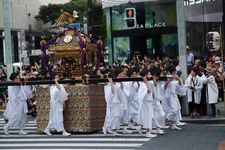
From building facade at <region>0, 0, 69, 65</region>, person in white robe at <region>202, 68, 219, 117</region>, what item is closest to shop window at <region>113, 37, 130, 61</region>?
person in white robe at <region>202, 68, 219, 117</region>

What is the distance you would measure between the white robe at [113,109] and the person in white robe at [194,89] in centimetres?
325

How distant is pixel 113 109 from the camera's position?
14.0 metres

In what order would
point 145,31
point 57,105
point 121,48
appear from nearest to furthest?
point 57,105
point 145,31
point 121,48

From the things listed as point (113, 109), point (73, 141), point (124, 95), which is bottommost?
point (73, 141)

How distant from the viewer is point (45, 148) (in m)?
12.2

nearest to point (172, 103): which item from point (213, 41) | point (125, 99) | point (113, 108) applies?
point (125, 99)

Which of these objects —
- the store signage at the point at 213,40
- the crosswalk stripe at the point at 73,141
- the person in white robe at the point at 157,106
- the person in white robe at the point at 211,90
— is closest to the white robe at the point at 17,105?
the crosswalk stripe at the point at 73,141

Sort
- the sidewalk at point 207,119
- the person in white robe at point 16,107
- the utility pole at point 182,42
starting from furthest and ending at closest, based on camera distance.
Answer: the utility pole at point 182,42
the sidewalk at point 207,119
the person in white robe at point 16,107

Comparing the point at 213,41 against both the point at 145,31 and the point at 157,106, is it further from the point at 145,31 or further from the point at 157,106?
the point at 145,31

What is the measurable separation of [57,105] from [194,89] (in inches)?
181

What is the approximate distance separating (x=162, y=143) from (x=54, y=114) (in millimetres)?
3524

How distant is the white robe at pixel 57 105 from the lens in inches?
558

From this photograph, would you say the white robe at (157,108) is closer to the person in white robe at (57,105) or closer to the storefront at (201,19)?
the person in white robe at (57,105)

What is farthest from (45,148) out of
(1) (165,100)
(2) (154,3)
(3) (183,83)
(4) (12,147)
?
(2) (154,3)
